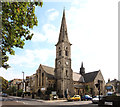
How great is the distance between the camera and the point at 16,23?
6426mm

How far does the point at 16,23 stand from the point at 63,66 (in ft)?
121

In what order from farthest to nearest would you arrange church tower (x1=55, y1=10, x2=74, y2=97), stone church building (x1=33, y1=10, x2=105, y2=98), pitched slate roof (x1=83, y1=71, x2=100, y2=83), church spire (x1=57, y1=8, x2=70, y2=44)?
pitched slate roof (x1=83, y1=71, x2=100, y2=83)
church spire (x1=57, y1=8, x2=70, y2=44)
stone church building (x1=33, y1=10, x2=105, y2=98)
church tower (x1=55, y1=10, x2=74, y2=97)

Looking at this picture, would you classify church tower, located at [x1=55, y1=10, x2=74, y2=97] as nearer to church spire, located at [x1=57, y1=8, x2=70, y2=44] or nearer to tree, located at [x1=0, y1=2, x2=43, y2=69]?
church spire, located at [x1=57, y1=8, x2=70, y2=44]

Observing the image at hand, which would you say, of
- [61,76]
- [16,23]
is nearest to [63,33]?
[61,76]

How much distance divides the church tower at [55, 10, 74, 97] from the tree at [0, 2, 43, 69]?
1400 inches

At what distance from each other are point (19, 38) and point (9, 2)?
6.16 feet

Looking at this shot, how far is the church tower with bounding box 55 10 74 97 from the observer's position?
41344 mm

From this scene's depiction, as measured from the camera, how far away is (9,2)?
18.6 feet

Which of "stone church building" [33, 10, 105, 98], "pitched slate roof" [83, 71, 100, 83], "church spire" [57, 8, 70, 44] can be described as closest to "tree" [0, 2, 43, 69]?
"stone church building" [33, 10, 105, 98]

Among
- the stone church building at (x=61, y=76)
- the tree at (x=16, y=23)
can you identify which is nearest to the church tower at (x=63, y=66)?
the stone church building at (x=61, y=76)

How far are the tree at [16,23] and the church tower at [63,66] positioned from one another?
35.6 metres

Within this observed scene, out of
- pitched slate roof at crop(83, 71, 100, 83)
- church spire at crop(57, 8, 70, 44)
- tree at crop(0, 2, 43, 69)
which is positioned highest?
church spire at crop(57, 8, 70, 44)

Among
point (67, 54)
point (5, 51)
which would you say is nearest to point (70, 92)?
point (67, 54)

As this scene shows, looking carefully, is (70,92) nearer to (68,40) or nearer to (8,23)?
(68,40)
